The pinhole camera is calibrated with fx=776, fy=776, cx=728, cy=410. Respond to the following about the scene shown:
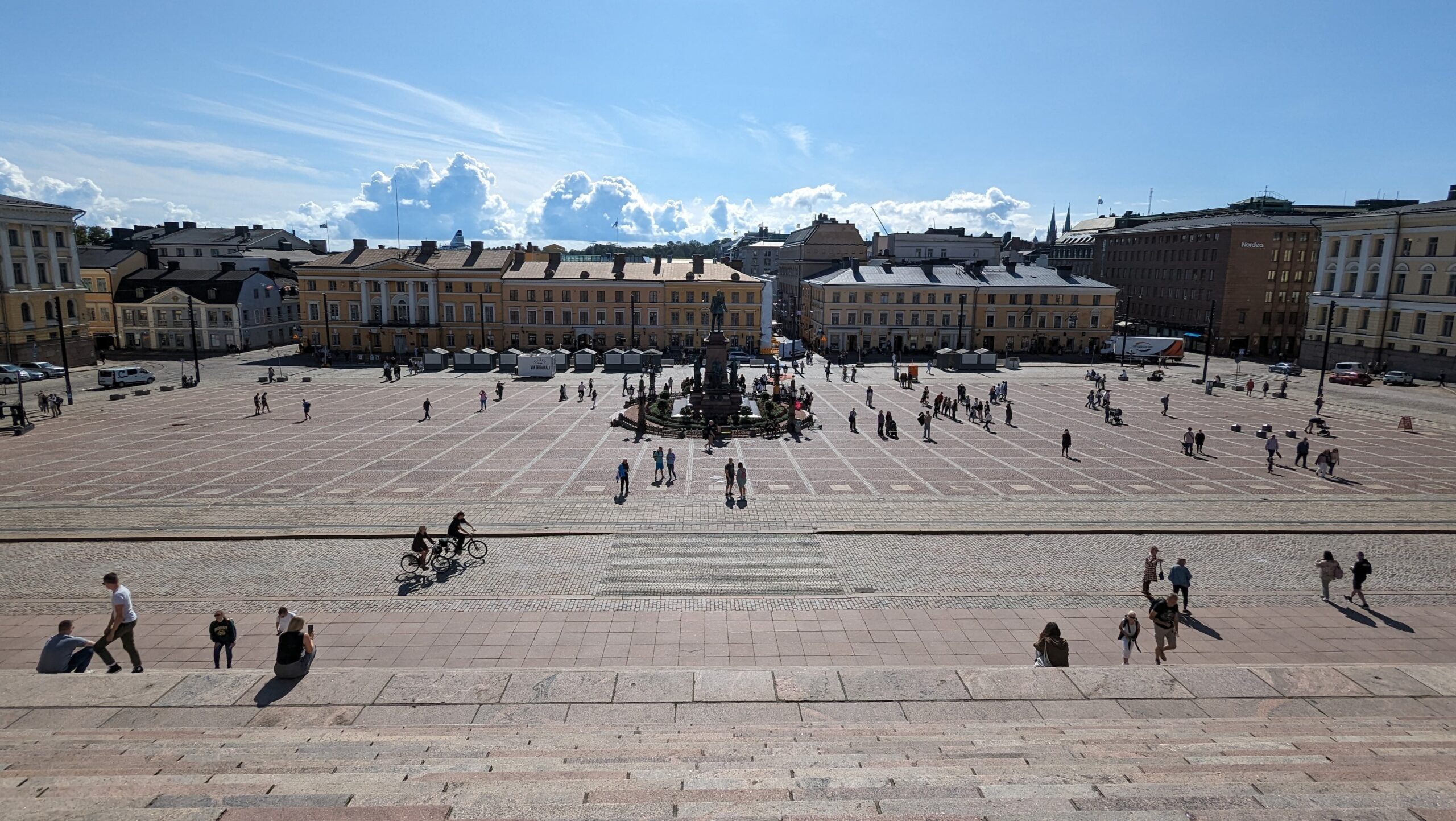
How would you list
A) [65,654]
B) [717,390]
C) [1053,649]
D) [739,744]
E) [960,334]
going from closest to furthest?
[739,744], [65,654], [1053,649], [717,390], [960,334]

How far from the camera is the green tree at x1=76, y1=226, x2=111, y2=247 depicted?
10781cm

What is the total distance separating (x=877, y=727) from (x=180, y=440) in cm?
3508

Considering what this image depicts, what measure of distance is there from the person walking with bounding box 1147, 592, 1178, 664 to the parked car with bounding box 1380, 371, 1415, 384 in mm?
59639

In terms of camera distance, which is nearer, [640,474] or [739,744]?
[739,744]

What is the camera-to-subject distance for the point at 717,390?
137 feet

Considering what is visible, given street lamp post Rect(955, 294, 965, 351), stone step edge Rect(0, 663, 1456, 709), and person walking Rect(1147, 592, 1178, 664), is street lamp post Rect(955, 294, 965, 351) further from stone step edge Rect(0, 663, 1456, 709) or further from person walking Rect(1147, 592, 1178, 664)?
stone step edge Rect(0, 663, 1456, 709)

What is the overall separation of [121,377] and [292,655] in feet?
167

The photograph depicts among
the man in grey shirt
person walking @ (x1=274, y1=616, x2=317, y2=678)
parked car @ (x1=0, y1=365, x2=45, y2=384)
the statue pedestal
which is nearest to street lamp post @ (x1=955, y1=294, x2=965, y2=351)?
the statue pedestal

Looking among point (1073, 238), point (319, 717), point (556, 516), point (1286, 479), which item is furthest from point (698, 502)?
point (1073, 238)

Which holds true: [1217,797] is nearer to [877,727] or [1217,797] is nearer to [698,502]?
[877,727]

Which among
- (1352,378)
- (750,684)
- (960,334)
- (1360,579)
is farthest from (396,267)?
(1352,378)

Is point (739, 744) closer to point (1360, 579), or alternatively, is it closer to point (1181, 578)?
point (1181, 578)

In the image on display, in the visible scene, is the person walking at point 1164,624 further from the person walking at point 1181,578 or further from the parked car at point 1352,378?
the parked car at point 1352,378

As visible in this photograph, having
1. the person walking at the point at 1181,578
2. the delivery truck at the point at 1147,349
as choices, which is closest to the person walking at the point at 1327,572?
the person walking at the point at 1181,578
